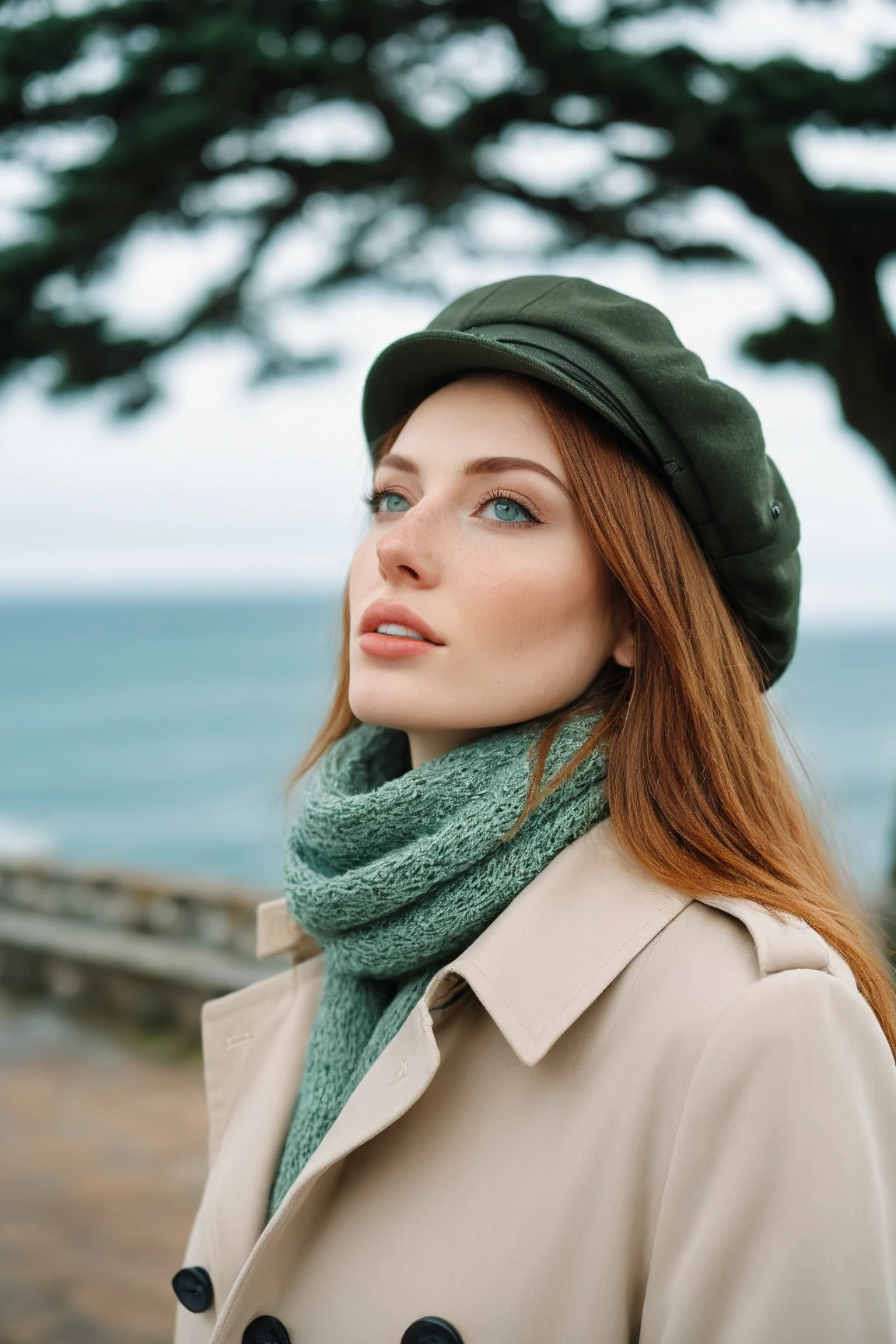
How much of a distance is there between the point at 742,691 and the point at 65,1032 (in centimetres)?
502

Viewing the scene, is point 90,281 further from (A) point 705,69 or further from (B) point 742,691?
(B) point 742,691

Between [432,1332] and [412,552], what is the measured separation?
85 centimetres

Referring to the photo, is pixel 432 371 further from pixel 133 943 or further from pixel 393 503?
pixel 133 943

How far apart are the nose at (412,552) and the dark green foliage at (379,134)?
2.82 metres

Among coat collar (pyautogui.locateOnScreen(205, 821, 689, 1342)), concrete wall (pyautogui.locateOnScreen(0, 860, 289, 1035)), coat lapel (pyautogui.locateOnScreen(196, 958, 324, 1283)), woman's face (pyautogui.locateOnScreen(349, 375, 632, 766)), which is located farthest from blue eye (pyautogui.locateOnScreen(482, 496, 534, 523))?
concrete wall (pyautogui.locateOnScreen(0, 860, 289, 1035))

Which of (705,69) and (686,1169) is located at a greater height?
(705,69)

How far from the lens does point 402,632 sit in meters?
1.39

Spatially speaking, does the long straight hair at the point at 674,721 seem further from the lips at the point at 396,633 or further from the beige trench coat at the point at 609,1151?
the lips at the point at 396,633

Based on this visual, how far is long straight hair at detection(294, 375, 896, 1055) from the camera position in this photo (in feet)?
4.24

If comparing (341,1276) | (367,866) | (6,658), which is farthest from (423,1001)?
(6,658)

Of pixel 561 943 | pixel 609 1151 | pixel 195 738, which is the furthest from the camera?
pixel 195 738

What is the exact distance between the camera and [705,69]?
3.89 m

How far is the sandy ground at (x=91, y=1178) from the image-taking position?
3.45m

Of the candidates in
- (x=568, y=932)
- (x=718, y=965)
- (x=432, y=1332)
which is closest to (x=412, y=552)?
(x=568, y=932)
